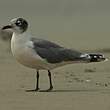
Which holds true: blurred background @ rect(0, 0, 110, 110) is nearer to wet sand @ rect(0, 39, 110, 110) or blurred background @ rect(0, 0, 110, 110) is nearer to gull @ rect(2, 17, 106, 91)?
wet sand @ rect(0, 39, 110, 110)

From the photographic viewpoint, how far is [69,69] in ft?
49.1

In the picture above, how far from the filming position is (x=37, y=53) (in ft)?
39.0

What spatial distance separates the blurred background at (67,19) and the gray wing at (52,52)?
8386 mm

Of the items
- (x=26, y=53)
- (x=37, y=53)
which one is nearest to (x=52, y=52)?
(x=37, y=53)

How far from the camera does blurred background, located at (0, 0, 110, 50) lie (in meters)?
23.6

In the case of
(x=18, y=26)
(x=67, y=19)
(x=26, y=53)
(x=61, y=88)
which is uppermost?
(x=67, y=19)

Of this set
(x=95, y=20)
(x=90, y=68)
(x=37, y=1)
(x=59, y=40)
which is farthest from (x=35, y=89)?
(x=37, y=1)

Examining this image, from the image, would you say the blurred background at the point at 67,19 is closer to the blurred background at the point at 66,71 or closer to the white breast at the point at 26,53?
the blurred background at the point at 66,71

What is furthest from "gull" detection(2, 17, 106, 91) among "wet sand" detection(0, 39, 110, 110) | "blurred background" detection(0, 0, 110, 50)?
"blurred background" detection(0, 0, 110, 50)

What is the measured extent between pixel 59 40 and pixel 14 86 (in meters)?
11.3

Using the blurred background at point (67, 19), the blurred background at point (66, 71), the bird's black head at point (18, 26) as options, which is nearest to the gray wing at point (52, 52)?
the bird's black head at point (18, 26)

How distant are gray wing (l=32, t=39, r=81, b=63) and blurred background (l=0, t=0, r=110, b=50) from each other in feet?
27.5

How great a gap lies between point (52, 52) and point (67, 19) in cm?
2004

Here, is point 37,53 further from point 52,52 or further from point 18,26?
point 18,26
